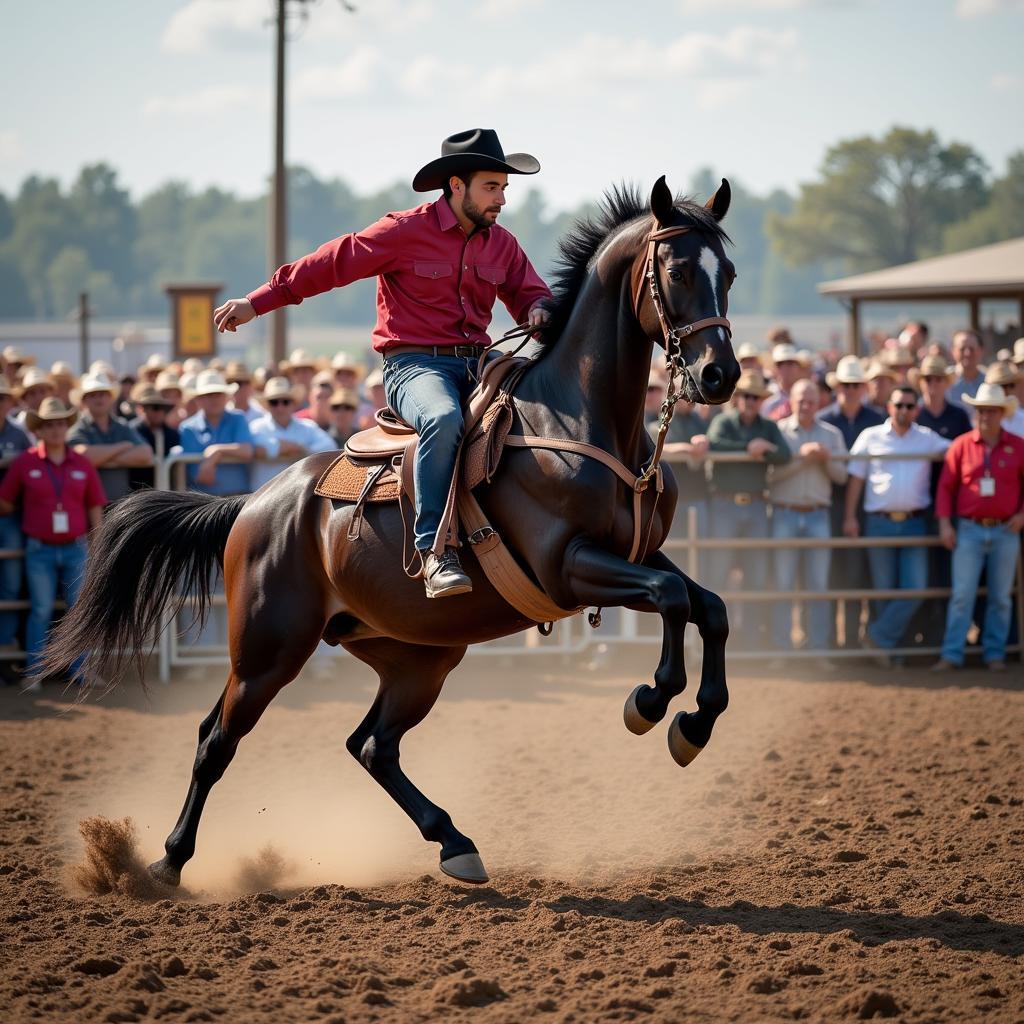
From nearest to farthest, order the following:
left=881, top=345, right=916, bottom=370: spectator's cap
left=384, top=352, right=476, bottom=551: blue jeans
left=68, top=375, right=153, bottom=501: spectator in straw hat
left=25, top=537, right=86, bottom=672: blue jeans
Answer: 1. left=384, top=352, right=476, bottom=551: blue jeans
2. left=25, top=537, right=86, bottom=672: blue jeans
3. left=68, top=375, right=153, bottom=501: spectator in straw hat
4. left=881, top=345, right=916, bottom=370: spectator's cap

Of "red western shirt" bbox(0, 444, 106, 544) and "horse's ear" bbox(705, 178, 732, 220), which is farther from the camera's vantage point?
"red western shirt" bbox(0, 444, 106, 544)

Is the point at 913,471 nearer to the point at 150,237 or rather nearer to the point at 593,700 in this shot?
the point at 593,700

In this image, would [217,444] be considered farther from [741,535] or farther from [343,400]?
[741,535]

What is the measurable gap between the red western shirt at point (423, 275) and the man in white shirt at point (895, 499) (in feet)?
18.2

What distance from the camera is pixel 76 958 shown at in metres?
4.80

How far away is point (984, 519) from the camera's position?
411 inches

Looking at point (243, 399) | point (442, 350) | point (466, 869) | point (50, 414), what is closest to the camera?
point (466, 869)

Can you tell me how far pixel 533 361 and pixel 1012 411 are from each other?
20.6 feet

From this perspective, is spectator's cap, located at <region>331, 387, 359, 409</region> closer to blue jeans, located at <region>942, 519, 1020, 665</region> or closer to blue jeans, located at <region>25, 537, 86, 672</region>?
blue jeans, located at <region>25, 537, 86, 672</region>

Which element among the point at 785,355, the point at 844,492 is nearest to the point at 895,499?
the point at 844,492

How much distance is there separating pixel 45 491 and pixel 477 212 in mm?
5628

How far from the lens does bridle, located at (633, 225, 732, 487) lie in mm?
4812

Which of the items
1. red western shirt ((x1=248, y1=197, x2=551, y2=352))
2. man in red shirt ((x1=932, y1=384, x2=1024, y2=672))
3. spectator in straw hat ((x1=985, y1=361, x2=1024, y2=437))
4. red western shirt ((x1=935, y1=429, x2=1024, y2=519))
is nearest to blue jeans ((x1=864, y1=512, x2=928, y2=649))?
man in red shirt ((x1=932, y1=384, x2=1024, y2=672))

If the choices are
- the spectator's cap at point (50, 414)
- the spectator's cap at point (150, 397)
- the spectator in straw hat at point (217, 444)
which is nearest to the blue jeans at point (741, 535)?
the spectator in straw hat at point (217, 444)
